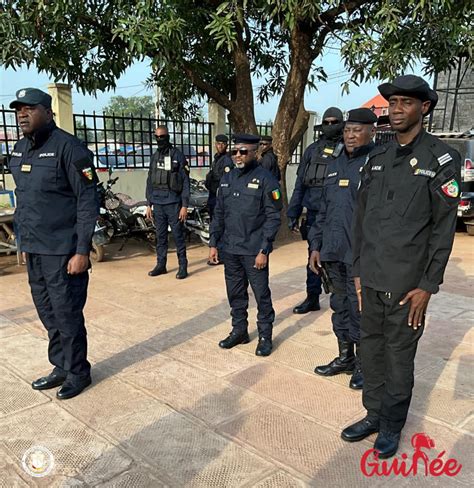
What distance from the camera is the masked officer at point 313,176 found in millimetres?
4703

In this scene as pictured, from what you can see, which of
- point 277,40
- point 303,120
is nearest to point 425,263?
point 303,120

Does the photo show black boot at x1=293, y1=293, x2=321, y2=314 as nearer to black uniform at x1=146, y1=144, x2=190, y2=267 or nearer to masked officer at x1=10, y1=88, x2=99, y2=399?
black uniform at x1=146, y1=144, x2=190, y2=267

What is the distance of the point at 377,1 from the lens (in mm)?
7414

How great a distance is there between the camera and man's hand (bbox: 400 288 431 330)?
8.00 feet

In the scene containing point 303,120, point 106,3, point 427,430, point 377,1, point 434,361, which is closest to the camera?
point 427,430

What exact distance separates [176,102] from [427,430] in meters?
8.18

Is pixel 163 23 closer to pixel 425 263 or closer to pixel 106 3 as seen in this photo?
pixel 106 3

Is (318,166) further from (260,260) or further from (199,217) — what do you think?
(199,217)

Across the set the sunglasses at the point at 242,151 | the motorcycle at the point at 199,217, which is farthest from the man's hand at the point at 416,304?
the motorcycle at the point at 199,217

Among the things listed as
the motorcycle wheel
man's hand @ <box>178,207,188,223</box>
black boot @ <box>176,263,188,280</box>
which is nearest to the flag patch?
man's hand @ <box>178,207,188,223</box>

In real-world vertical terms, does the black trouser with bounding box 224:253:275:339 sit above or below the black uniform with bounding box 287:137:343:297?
below

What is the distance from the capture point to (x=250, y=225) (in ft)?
13.0

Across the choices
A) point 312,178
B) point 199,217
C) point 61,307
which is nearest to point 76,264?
point 61,307

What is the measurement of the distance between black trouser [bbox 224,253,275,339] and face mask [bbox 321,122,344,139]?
1.55 m
